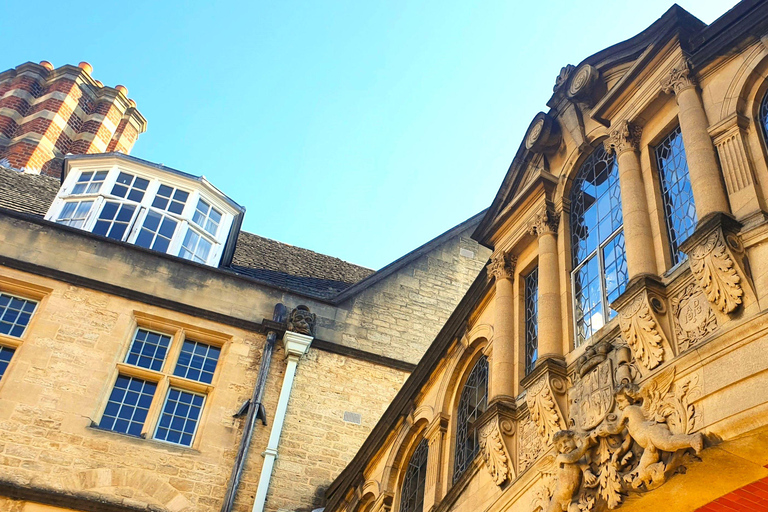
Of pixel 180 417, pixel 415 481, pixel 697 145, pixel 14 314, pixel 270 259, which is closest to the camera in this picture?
pixel 697 145

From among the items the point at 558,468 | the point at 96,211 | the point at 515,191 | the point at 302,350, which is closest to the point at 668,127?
the point at 515,191

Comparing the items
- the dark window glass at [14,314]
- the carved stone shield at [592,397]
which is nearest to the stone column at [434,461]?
the carved stone shield at [592,397]

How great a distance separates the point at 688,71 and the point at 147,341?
10.5 meters

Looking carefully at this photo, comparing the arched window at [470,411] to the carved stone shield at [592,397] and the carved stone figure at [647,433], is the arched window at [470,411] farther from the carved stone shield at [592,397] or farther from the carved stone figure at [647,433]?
the carved stone figure at [647,433]

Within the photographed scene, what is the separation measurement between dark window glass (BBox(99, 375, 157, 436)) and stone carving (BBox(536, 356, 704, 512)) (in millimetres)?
8570

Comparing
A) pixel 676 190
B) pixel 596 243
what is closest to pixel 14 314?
pixel 596 243

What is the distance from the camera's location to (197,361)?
1409 centimetres

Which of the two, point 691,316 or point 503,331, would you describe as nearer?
point 691,316

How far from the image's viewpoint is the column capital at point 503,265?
8633 millimetres

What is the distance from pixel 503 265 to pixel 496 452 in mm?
2319

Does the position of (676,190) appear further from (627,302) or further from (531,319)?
(531,319)

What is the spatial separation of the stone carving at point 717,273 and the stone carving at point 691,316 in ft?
0.42

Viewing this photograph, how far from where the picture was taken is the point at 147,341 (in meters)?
14.0

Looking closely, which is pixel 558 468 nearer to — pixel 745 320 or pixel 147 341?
pixel 745 320
